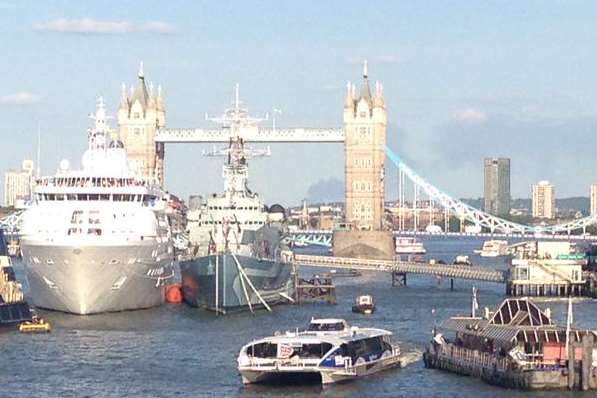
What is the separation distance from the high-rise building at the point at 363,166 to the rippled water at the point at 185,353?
221 ft

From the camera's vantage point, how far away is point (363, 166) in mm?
163750

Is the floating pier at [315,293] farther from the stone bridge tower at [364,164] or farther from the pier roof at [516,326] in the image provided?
the stone bridge tower at [364,164]

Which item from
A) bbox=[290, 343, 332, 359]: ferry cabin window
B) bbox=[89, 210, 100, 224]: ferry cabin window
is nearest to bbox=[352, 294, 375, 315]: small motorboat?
bbox=[89, 210, 100, 224]: ferry cabin window

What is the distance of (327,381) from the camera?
2144 inches

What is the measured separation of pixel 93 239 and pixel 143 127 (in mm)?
85860

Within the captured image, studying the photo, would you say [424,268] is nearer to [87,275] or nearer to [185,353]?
[87,275]

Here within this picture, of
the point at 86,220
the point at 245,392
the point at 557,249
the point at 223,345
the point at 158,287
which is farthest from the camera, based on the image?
the point at 557,249

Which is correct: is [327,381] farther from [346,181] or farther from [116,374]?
[346,181]

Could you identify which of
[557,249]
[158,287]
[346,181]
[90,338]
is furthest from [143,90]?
[90,338]

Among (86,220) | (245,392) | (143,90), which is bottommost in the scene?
(245,392)

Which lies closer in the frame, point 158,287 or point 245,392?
point 245,392

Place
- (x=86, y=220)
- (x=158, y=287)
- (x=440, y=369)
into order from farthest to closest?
(x=158, y=287)
(x=86, y=220)
(x=440, y=369)

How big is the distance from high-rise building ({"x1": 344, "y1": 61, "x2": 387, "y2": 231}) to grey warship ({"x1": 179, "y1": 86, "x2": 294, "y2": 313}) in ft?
217

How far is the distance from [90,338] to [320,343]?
17.8m
